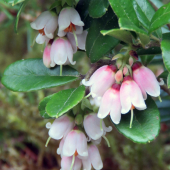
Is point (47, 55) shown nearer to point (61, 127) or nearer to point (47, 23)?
point (47, 23)

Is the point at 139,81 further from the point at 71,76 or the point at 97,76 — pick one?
the point at 71,76

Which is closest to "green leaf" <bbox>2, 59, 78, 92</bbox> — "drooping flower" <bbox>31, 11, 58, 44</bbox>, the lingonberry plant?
the lingonberry plant

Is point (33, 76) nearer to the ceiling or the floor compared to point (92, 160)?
nearer to the ceiling

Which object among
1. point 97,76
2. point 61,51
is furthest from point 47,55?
point 97,76

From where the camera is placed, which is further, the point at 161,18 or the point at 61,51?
the point at 61,51

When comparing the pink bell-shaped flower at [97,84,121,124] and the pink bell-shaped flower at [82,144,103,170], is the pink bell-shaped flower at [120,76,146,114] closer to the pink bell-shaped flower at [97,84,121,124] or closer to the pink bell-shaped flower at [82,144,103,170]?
the pink bell-shaped flower at [97,84,121,124]

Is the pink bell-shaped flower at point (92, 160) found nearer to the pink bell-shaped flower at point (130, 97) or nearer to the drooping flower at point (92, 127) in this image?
the drooping flower at point (92, 127)
